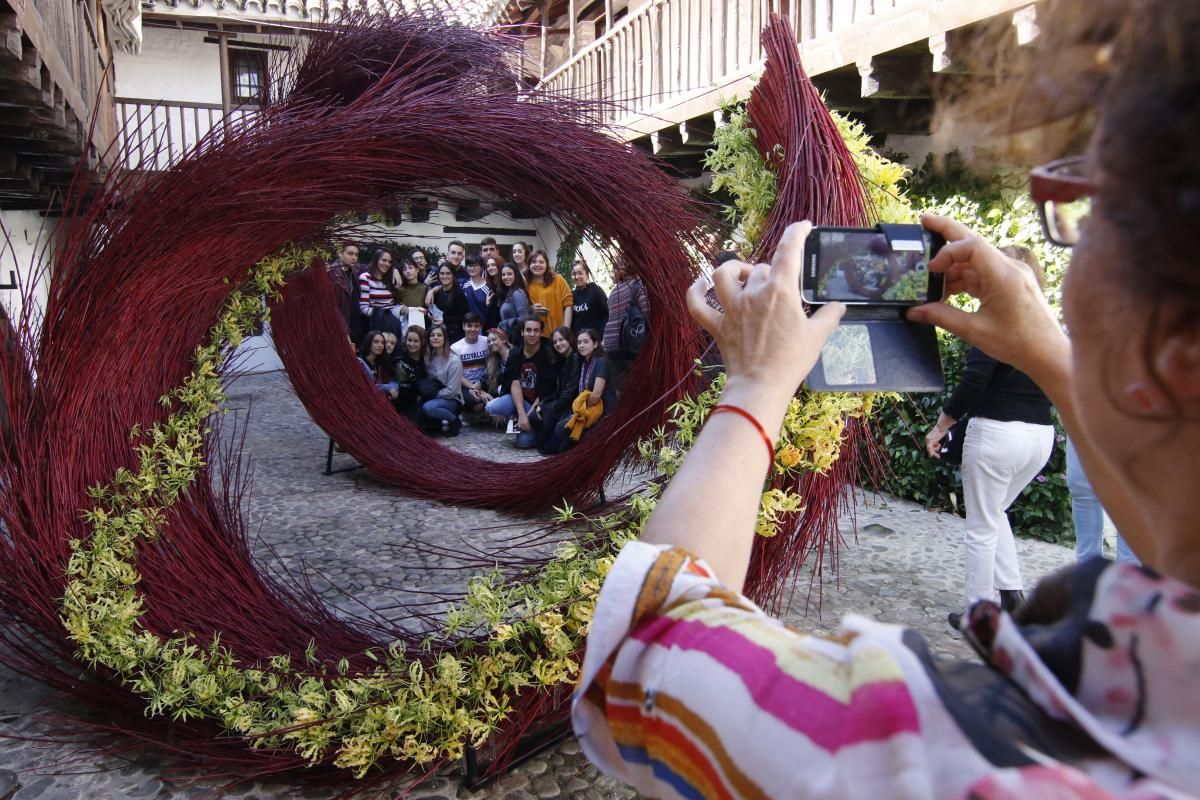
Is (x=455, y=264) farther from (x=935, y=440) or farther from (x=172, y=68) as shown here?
(x=172, y=68)

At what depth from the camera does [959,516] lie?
191 inches

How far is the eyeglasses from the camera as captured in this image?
0.61 metres

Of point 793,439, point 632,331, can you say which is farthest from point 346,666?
point 632,331

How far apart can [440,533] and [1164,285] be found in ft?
13.0

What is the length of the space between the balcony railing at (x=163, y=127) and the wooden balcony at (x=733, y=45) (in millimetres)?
1327

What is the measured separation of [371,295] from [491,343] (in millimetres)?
1198

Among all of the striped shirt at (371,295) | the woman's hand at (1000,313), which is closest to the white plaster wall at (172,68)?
the striped shirt at (371,295)

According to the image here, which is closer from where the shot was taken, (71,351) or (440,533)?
(71,351)

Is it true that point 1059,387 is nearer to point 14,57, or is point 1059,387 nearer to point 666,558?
point 666,558

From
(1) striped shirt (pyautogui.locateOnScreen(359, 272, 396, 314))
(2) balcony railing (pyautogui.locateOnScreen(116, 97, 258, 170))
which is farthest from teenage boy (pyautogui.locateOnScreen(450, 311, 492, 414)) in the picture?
(2) balcony railing (pyautogui.locateOnScreen(116, 97, 258, 170))

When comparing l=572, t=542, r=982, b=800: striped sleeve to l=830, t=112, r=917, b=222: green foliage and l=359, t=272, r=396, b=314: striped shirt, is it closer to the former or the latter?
l=830, t=112, r=917, b=222: green foliage

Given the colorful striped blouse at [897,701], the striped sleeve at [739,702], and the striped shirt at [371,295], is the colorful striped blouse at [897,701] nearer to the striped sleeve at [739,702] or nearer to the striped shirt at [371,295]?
the striped sleeve at [739,702]

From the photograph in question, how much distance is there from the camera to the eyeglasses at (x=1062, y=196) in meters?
0.61

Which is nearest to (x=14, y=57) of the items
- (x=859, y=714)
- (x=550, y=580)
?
(x=550, y=580)
